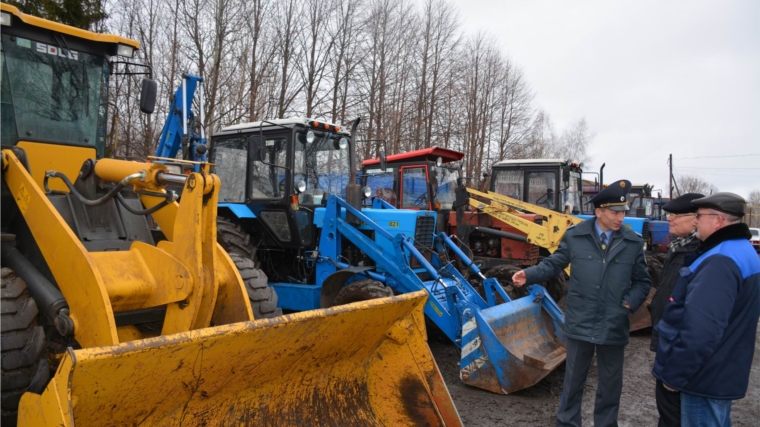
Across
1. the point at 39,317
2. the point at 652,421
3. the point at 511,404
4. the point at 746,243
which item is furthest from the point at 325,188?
the point at 746,243

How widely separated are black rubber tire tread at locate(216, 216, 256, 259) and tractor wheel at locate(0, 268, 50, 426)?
9.39 feet


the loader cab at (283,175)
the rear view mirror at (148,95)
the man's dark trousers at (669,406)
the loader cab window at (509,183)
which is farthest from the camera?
the loader cab window at (509,183)

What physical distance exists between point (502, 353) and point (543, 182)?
6.75 m

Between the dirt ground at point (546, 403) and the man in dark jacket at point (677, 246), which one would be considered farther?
the dirt ground at point (546, 403)

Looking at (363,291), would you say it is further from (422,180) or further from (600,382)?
(422,180)

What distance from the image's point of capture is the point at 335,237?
5871mm

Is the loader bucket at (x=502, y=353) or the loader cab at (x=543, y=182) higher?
the loader cab at (x=543, y=182)

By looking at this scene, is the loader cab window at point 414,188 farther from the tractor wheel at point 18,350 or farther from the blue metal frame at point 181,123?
the tractor wheel at point 18,350

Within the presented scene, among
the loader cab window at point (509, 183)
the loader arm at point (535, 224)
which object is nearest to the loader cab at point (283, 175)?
the loader arm at point (535, 224)

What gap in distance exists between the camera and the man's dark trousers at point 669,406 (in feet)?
9.44

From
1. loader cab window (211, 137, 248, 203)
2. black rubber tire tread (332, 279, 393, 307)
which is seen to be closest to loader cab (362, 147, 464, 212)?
loader cab window (211, 137, 248, 203)

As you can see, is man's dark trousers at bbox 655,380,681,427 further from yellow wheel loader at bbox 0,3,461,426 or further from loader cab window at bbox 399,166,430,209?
loader cab window at bbox 399,166,430,209

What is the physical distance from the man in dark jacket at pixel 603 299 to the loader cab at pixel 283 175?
3.43 metres

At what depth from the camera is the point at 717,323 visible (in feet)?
8.29
